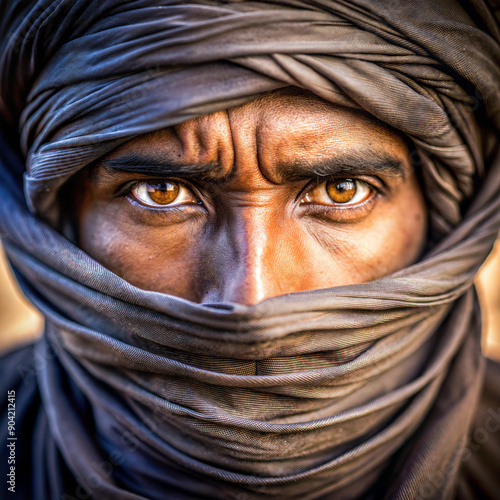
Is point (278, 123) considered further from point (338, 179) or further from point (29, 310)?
point (29, 310)

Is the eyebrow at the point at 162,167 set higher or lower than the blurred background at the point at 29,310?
higher

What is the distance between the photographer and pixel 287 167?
133 cm

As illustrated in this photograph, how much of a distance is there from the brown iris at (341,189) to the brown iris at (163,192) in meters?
0.49

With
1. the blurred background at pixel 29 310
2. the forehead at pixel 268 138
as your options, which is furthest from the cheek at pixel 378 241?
the blurred background at pixel 29 310

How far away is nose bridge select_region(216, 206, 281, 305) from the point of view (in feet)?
4.20

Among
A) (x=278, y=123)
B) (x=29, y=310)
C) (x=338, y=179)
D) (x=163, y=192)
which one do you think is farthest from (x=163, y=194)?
(x=29, y=310)

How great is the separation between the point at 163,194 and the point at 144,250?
7.5 inches

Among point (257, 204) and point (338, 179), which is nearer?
point (257, 204)

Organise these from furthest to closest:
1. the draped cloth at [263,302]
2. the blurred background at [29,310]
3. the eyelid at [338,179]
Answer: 1. the blurred background at [29,310]
2. the eyelid at [338,179]
3. the draped cloth at [263,302]

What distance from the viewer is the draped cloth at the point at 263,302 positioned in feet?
Result: 4.10

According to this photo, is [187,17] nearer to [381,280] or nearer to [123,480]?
[381,280]

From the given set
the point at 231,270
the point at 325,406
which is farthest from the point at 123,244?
the point at 325,406

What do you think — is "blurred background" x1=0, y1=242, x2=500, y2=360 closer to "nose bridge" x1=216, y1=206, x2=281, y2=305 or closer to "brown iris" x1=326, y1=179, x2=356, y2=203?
"brown iris" x1=326, y1=179, x2=356, y2=203

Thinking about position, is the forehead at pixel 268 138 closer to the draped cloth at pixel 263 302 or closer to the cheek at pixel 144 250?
the draped cloth at pixel 263 302
